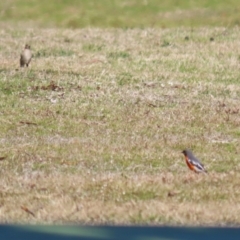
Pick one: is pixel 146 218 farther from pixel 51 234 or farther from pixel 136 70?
pixel 136 70

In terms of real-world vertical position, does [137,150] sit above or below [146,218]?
above

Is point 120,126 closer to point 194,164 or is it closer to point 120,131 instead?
point 120,131

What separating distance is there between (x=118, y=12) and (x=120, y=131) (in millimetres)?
22589

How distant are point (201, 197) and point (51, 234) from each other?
1.74 m

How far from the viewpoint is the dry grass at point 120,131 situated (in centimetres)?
847

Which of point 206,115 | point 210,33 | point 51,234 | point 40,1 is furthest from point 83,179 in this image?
point 40,1

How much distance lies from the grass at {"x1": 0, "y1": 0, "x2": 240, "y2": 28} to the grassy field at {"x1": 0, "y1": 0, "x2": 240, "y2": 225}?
829 cm

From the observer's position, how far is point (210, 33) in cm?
2173

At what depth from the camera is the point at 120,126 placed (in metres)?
12.2

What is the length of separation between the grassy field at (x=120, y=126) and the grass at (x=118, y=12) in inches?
326

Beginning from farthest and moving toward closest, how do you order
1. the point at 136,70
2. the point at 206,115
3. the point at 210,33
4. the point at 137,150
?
the point at 210,33 < the point at 136,70 < the point at 206,115 < the point at 137,150

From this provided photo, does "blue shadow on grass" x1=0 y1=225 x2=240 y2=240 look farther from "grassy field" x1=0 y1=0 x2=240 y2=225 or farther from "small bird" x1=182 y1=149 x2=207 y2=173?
"small bird" x1=182 y1=149 x2=207 y2=173

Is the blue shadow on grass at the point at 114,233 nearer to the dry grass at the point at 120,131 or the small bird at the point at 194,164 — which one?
the dry grass at the point at 120,131

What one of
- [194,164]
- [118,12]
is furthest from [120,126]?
[118,12]
